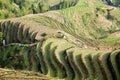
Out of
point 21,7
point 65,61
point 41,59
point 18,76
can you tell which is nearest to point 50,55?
point 41,59

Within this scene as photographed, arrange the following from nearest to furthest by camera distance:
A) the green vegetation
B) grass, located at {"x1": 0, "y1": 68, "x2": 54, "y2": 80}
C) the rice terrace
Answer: grass, located at {"x1": 0, "y1": 68, "x2": 54, "y2": 80} < the rice terrace < the green vegetation

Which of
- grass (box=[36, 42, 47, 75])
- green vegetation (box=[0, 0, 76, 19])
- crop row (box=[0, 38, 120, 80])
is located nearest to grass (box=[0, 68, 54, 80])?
crop row (box=[0, 38, 120, 80])

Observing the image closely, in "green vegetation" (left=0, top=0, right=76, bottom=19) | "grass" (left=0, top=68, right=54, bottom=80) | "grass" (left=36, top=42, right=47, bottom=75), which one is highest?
"grass" (left=0, top=68, right=54, bottom=80)

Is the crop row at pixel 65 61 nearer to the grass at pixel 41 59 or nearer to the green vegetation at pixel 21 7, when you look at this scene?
the grass at pixel 41 59

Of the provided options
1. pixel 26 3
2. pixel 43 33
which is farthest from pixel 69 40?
pixel 26 3

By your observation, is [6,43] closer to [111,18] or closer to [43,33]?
[43,33]

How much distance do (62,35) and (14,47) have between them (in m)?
10.4

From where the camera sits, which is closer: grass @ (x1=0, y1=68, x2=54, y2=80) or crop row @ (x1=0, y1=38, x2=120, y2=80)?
grass @ (x1=0, y1=68, x2=54, y2=80)

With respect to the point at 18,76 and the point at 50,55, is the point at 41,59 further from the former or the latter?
the point at 18,76

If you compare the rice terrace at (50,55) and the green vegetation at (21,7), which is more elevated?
the rice terrace at (50,55)

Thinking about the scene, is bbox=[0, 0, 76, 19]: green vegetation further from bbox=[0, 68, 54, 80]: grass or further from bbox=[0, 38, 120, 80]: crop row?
bbox=[0, 68, 54, 80]: grass

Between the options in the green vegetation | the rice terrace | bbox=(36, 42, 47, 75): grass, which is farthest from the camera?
the green vegetation

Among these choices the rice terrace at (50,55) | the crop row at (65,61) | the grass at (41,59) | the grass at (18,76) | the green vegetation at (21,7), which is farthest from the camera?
the green vegetation at (21,7)

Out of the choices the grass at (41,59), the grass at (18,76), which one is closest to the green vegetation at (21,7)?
the grass at (41,59)
